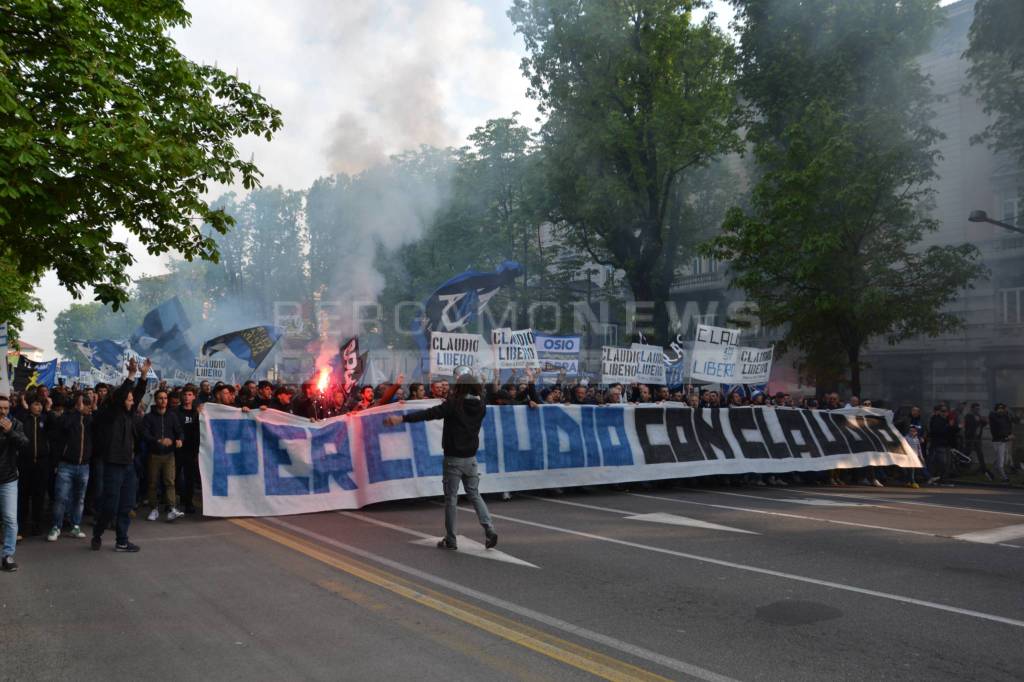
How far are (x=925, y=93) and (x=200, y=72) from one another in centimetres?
1749

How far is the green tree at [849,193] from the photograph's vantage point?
20.1 m

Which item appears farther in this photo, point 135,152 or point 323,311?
point 323,311

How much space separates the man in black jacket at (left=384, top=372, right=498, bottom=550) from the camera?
8.17 meters

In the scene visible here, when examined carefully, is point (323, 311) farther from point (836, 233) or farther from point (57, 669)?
point (57, 669)

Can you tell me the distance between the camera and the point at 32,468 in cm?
966

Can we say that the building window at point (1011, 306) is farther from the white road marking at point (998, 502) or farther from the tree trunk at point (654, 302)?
the white road marking at point (998, 502)

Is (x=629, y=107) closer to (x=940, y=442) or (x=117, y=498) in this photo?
(x=940, y=442)

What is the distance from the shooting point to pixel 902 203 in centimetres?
2039

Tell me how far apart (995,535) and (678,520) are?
11.5 feet

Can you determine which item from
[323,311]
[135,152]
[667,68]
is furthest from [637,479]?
[323,311]

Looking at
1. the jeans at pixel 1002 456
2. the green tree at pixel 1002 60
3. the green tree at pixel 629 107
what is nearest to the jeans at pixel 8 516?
the jeans at pixel 1002 456

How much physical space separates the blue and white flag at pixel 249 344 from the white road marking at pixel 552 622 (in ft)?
46.2

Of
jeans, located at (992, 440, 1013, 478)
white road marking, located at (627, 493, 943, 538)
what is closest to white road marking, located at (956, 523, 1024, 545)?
white road marking, located at (627, 493, 943, 538)

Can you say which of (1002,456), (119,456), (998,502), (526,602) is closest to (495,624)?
(526,602)
